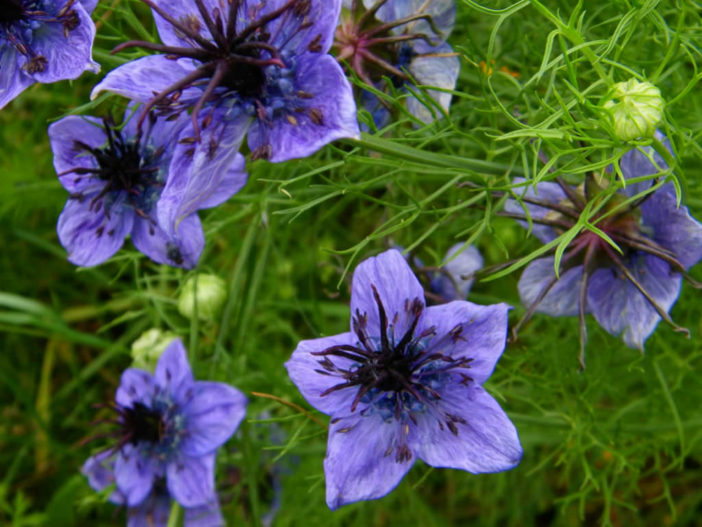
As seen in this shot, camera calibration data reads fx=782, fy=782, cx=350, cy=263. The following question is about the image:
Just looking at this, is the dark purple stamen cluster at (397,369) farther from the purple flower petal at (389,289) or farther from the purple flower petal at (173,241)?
the purple flower petal at (173,241)

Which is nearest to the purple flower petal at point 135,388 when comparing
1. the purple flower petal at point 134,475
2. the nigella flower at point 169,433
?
the nigella flower at point 169,433

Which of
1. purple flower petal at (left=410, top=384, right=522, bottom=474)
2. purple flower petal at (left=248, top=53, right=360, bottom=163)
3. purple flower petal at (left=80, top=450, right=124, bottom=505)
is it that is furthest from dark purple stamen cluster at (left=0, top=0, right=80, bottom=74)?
purple flower petal at (left=80, top=450, right=124, bottom=505)

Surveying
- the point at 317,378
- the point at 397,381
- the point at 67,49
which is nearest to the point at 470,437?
the point at 397,381

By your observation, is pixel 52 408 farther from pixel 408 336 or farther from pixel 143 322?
pixel 408 336

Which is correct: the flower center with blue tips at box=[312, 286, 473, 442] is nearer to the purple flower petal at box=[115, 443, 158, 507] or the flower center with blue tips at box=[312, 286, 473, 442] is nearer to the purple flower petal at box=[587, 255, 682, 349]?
the purple flower petal at box=[587, 255, 682, 349]

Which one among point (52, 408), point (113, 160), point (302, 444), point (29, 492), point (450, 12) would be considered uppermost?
point (450, 12)

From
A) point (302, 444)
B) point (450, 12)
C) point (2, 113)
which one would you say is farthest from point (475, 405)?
point (2, 113)
